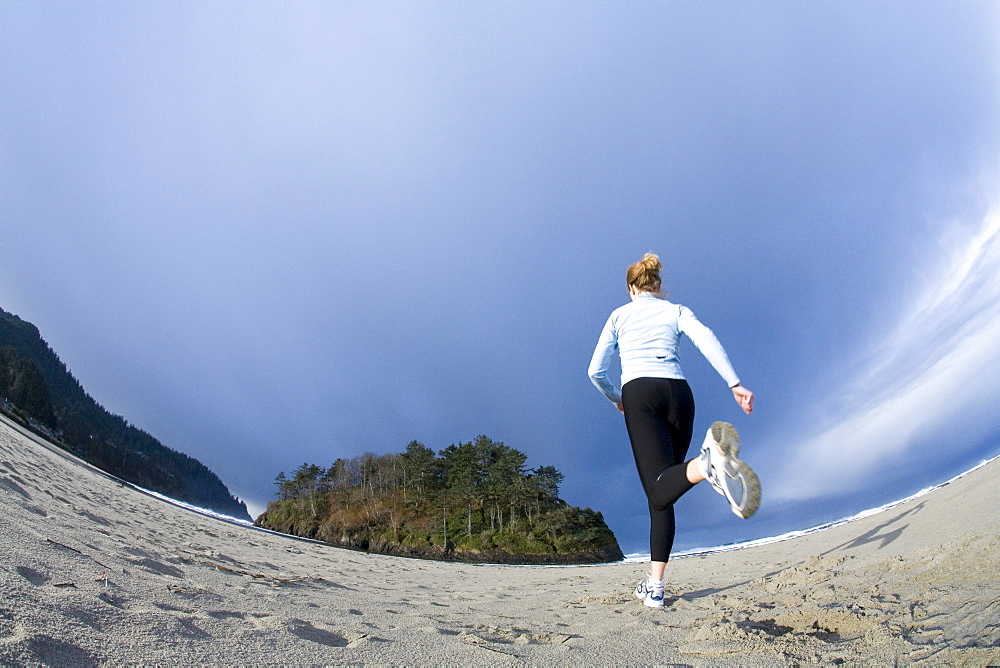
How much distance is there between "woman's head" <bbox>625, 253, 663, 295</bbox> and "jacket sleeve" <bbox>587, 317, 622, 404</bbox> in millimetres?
422

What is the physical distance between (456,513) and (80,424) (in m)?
47.7

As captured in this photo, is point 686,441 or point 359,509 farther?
point 359,509

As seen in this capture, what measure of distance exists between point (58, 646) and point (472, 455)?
1206 inches

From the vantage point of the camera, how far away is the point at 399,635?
2.05m

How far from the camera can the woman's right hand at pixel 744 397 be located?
2.78 metres

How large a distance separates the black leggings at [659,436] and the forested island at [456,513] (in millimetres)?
22479

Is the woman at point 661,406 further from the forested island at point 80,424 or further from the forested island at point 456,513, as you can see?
the forested island at point 80,424

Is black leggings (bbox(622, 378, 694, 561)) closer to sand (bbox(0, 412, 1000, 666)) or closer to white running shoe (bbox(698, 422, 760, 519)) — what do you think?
white running shoe (bbox(698, 422, 760, 519))

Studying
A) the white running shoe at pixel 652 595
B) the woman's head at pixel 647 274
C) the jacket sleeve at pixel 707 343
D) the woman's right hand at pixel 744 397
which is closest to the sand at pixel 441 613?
the white running shoe at pixel 652 595

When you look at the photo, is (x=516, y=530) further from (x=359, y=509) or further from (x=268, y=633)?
(x=268, y=633)

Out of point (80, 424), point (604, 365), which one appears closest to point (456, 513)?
point (604, 365)

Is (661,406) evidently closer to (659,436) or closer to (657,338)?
(659,436)

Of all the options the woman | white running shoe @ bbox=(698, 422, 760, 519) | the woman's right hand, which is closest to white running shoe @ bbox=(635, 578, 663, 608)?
the woman

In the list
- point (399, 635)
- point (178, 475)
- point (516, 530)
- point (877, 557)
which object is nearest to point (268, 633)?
Answer: point (399, 635)
